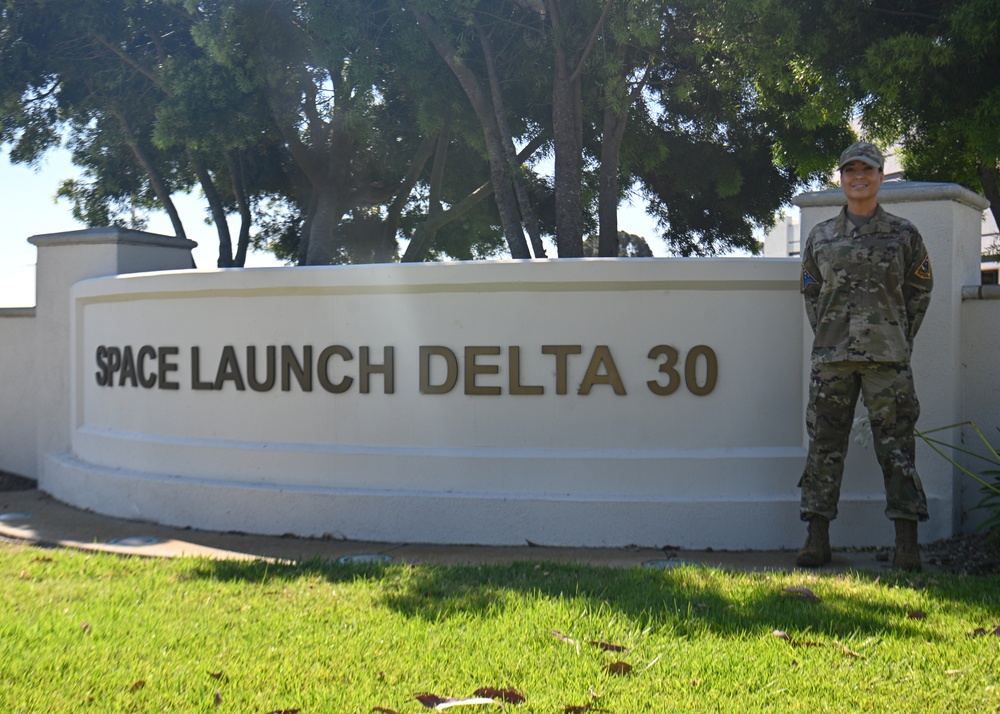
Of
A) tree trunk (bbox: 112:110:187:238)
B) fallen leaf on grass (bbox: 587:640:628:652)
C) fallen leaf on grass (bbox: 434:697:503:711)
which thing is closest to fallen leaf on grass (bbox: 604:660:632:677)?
fallen leaf on grass (bbox: 587:640:628:652)

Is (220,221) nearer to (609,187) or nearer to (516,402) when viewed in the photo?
(609,187)

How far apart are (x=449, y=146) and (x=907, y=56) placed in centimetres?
705

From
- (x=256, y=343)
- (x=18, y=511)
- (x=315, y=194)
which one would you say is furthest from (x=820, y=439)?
(x=315, y=194)

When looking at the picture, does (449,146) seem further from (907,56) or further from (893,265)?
(893,265)

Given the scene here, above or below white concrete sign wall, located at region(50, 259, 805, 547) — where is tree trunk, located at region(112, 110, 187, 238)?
above

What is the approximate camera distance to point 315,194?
43.3ft

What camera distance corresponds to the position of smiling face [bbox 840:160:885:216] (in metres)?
5.06

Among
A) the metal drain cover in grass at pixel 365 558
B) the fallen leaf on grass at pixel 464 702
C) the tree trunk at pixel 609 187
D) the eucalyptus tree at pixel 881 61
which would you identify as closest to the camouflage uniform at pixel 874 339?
the metal drain cover in grass at pixel 365 558

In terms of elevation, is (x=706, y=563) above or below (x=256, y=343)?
below

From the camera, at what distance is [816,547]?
5273 millimetres

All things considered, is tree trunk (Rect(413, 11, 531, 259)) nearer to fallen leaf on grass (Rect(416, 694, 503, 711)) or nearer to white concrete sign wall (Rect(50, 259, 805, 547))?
white concrete sign wall (Rect(50, 259, 805, 547))

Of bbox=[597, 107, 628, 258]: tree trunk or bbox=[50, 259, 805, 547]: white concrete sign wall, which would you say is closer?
bbox=[50, 259, 805, 547]: white concrete sign wall

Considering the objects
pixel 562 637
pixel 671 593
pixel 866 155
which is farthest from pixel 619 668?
pixel 866 155

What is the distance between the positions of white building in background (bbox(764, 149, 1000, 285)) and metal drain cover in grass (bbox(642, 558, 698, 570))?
672 cm
